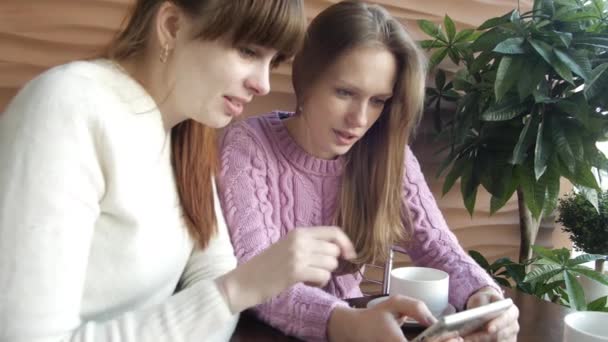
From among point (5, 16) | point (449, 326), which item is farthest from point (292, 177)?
point (5, 16)

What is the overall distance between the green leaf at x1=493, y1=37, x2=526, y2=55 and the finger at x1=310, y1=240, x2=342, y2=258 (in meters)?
1.05

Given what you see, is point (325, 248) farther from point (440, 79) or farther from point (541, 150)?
point (440, 79)

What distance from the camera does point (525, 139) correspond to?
1722 millimetres

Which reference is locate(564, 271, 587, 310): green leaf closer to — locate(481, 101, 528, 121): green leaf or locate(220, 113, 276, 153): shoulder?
locate(481, 101, 528, 121): green leaf

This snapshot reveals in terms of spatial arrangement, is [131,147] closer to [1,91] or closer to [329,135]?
[329,135]

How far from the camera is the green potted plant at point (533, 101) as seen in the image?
1645 mm

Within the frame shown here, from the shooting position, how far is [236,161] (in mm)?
1244

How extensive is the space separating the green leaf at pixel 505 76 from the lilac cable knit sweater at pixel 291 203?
0.37m

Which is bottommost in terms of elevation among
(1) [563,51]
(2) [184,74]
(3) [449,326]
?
(3) [449,326]

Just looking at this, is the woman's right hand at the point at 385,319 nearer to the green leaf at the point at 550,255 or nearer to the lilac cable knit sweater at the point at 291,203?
the lilac cable knit sweater at the point at 291,203

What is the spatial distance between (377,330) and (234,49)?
49 centimetres

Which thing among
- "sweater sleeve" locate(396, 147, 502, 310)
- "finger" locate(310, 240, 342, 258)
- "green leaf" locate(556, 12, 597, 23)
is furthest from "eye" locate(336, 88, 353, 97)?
"green leaf" locate(556, 12, 597, 23)

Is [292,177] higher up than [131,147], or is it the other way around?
[131,147]

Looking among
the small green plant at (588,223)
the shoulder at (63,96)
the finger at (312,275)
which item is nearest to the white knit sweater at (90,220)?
the shoulder at (63,96)
